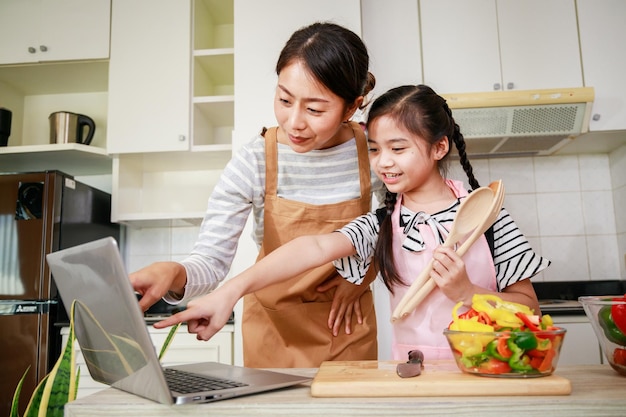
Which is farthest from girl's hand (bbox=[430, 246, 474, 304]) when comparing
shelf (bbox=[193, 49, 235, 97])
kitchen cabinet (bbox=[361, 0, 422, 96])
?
shelf (bbox=[193, 49, 235, 97])

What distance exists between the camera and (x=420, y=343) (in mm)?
968

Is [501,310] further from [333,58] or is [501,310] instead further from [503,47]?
[503,47]

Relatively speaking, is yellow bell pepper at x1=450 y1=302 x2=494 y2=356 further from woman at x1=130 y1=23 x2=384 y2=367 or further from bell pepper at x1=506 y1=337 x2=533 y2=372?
woman at x1=130 y1=23 x2=384 y2=367

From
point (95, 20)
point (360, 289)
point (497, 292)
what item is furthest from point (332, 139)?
point (95, 20)

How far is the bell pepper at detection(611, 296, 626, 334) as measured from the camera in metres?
0.64

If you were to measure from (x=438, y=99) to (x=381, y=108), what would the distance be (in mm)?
126

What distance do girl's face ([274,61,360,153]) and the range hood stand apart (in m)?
1.22

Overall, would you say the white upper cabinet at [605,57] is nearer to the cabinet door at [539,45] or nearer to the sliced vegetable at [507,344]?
the cabinet door at [539,45]

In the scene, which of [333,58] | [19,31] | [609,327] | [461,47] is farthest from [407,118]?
[19,31]

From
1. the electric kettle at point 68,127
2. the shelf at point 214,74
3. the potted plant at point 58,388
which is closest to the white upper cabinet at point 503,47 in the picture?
the shelf at point 214,74

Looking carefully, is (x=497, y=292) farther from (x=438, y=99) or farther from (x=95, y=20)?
(x=95, y=20)

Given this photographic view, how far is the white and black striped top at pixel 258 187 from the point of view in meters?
1.06

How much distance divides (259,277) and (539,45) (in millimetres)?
1921

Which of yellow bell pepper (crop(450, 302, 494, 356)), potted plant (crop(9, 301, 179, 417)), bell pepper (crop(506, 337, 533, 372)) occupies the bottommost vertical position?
potted plant (crop(9, 301, 179, 417))
